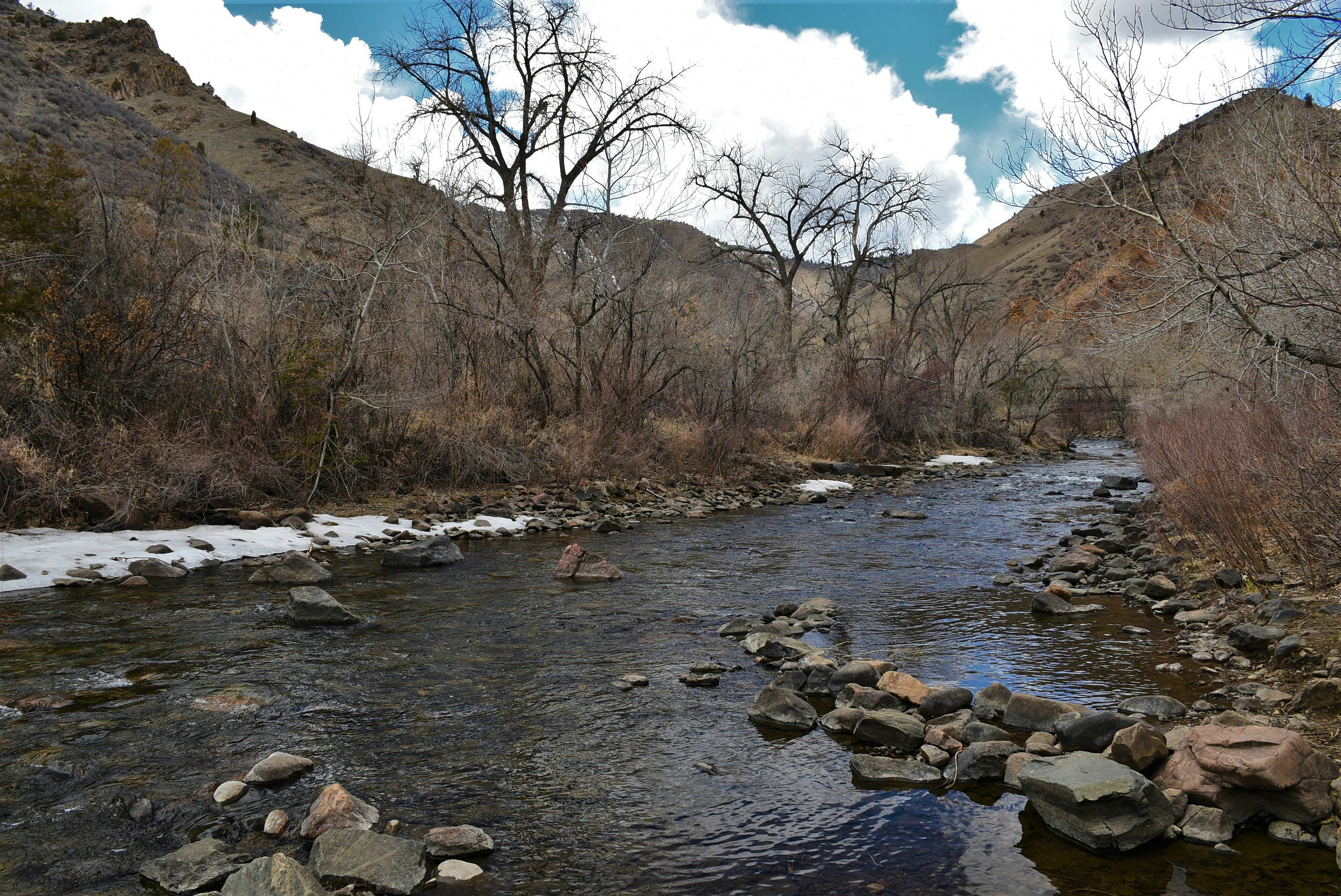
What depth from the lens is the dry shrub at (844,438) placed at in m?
22.0

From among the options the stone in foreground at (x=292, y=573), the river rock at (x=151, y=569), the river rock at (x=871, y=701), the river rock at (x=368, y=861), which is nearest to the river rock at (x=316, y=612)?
the stone in foreground at (x=292, y=573)

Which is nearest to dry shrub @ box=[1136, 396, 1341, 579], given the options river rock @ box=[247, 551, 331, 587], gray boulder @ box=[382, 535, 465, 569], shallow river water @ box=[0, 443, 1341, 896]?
shallow river water @ box=[0, 443, 1341, 896]

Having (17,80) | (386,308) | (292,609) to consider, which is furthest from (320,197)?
(292,609)

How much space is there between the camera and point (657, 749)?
4.19 meters

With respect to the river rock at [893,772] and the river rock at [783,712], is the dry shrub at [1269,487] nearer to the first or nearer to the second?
the river rock at [893,772]

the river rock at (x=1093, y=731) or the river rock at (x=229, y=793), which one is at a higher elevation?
the river rock at (x=1093, y=731)

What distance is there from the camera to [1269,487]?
21.6 ft

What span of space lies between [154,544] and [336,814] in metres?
6.63

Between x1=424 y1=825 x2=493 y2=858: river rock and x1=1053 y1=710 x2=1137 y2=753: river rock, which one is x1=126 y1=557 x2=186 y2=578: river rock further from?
x1=1053 y1=710 x2=1137 y2=753: river rock

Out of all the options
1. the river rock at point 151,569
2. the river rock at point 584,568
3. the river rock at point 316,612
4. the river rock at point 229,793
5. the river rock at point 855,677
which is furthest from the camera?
the river rock at point 584,568

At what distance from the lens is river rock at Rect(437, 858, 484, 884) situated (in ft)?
9.78

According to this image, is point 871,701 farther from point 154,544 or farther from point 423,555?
point 154,544

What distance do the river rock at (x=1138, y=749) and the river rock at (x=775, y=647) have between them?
88.6 inches

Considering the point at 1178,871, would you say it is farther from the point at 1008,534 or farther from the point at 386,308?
the point at 386,308
